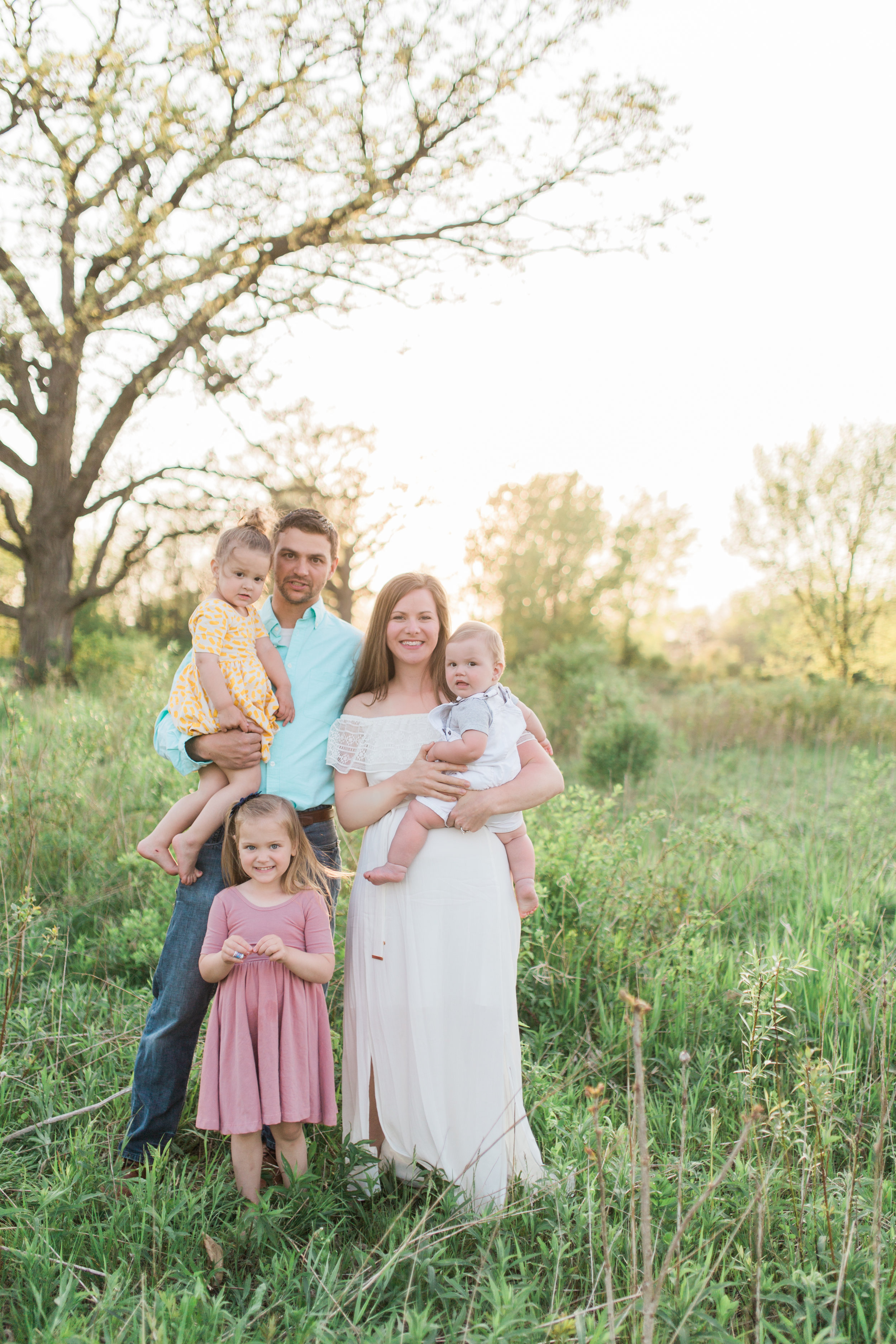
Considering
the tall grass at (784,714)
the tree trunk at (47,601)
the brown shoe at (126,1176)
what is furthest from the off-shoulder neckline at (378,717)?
the tree trunk at (47,601)

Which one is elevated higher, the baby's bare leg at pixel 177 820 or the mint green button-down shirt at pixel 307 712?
the mint green button-down shirt at pixel 307 712

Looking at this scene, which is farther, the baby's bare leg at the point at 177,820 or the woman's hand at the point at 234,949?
the baby's bare leg at the point at 177,820

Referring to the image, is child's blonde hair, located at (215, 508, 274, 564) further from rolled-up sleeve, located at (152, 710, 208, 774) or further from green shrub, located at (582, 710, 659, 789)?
green shrub, located at (582, 710, 659, 789)

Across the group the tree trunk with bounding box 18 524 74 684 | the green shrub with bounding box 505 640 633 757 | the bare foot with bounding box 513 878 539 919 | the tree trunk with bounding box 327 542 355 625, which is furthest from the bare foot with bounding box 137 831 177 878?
the tree trunk with bounding box 327 542 355 625

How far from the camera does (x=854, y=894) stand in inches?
197

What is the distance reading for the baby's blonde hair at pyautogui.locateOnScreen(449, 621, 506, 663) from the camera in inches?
114

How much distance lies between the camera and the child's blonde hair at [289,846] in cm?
272

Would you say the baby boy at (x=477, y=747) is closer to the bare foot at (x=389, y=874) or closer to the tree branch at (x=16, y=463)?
the bare foot at (x=389, y=874)

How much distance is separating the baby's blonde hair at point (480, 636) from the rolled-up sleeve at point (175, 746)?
3.51 feet

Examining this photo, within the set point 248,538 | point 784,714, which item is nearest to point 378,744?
point 248,538

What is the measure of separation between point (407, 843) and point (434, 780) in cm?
23

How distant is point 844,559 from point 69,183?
69.2 ft

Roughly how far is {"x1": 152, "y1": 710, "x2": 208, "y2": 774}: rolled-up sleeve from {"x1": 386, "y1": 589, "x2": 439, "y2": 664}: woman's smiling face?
868 millimetres

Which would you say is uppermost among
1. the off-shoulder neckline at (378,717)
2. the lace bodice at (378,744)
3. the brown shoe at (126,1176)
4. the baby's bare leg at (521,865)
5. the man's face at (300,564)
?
the man's face at (300,564)
